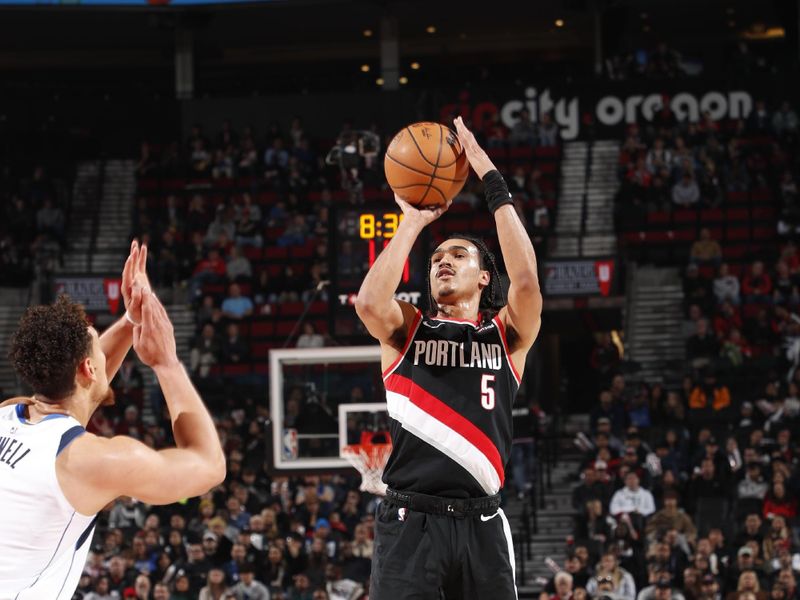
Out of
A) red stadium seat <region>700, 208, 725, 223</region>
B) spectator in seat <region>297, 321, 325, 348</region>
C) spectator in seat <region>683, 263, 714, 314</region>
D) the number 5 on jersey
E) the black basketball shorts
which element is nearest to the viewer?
the black basketball shorts

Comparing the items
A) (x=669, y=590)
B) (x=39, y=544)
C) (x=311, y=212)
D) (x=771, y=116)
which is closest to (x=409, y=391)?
(x=39, y=544)

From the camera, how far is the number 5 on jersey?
20.1 ft

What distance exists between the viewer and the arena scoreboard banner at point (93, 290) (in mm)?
22016

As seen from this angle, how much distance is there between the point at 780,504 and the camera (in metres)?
15.6

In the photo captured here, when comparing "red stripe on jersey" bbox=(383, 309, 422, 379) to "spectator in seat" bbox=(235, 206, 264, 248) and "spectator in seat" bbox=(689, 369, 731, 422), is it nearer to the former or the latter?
"spectator in seat" bbox=(689, 369, 731, 422)

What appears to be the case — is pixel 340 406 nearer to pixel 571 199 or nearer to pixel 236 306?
pixel 236 306

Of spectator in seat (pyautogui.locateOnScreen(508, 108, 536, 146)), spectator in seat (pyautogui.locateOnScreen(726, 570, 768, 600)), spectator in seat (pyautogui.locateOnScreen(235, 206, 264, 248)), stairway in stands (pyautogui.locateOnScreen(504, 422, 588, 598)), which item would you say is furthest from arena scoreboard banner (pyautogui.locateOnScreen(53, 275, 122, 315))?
spectator in seat (pyautogui.locateOnScreen(726, 570, 768, 600))

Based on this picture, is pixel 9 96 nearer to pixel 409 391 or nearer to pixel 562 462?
pixel 562 462

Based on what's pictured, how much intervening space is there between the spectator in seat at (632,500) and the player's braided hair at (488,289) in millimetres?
9284

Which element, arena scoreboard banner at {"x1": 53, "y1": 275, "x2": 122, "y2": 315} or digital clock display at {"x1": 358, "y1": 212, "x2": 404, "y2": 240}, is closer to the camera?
digital clock display at {"x1": 358, "y1": 212, "x2": 404, "y2": 240}

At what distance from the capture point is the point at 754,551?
14.3m

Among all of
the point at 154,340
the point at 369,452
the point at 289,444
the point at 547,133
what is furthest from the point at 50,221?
the point at 154,340

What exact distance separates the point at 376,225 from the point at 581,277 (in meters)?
8.87

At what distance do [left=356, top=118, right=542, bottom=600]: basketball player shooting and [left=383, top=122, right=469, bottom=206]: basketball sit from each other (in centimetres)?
26
